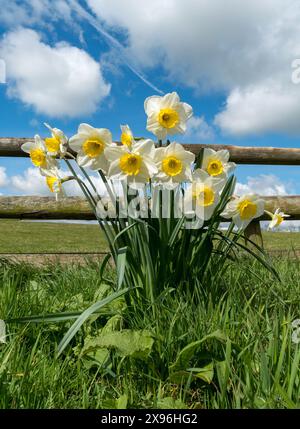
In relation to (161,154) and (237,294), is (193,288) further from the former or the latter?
(161,154)

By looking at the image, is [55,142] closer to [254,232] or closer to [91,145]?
[91,145]

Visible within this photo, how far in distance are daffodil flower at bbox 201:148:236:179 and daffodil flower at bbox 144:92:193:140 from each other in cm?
16

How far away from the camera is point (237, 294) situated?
7.26 ft

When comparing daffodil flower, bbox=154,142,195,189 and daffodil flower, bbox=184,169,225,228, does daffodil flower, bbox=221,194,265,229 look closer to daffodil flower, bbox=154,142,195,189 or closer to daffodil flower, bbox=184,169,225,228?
daffodil flower, bbox=184,169,225,228

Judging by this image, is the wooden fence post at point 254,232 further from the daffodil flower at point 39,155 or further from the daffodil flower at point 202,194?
the daffodil flower at point 39,155

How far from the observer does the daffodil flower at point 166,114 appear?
1.81 m

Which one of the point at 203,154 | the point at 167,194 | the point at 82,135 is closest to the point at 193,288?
the point at 167,194

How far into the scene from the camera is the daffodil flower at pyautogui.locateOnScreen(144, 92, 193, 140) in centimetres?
181

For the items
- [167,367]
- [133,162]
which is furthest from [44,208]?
[167,367]

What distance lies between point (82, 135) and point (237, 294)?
1.01 metres

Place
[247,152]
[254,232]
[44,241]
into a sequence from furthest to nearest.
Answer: [44,241] → [247,152] → [254,232]

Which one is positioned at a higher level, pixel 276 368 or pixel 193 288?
pixel 193 288

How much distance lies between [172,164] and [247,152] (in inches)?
102

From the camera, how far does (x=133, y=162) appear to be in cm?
177
